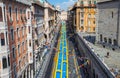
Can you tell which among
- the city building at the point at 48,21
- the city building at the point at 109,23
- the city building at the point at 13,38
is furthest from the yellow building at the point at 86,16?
A: the city building at the point at 13,38

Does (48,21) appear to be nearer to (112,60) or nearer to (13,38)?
(112,60)

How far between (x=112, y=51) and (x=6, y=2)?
21852 mm

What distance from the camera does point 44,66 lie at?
5012 centimetres

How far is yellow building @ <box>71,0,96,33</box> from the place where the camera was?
77.1 meters

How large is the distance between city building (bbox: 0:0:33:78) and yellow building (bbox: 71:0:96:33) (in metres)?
43.1

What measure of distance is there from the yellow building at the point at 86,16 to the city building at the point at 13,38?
141 ft

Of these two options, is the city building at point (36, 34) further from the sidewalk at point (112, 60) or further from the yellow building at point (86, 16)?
the yellow building at point (86, 16)

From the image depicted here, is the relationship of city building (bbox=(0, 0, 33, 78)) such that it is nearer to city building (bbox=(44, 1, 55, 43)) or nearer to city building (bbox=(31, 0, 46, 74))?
city building (bbox=(31, 0, 46, 74))

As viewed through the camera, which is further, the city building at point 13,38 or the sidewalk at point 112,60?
the sidewalk at point 112,60

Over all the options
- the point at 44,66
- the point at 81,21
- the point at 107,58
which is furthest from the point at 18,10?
the point at 81,21

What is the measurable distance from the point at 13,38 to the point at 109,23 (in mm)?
19880

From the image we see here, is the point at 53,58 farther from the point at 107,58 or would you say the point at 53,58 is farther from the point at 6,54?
the point at 6,54

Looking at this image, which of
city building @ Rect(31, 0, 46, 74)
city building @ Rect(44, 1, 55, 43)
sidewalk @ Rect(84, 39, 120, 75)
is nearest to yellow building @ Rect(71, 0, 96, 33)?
city building @ Rect(44, 1, 55, 43)

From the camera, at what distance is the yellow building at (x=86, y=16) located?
77.1 meters
